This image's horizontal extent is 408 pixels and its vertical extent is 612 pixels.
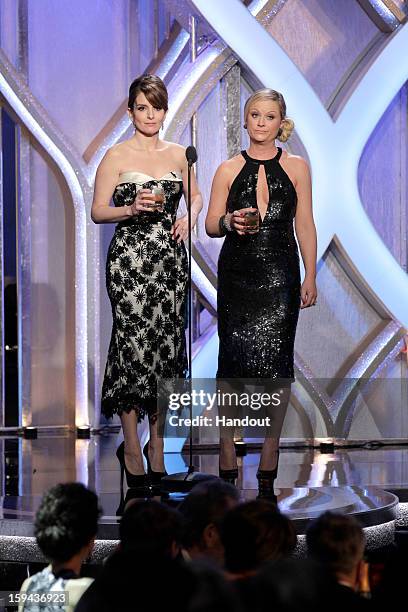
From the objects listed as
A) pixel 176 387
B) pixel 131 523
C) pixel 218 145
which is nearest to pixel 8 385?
pixel 218 145

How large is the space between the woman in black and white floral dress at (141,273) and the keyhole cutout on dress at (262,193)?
24 centimetres

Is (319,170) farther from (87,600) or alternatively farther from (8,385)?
(87,600)

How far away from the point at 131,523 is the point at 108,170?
2182 mm

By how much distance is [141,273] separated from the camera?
4398mm

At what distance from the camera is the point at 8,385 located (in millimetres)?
6672

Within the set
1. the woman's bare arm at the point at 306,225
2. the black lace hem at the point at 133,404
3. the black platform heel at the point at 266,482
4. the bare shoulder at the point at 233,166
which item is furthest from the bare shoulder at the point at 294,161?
the black platform heel at the point at 266,482

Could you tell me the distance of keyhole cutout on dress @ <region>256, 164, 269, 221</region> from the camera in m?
4.39

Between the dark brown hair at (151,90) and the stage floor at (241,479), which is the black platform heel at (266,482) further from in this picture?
the dark brown hair at (151,90)

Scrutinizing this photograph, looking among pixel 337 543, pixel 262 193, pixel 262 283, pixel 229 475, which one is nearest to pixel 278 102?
pixel 262 193

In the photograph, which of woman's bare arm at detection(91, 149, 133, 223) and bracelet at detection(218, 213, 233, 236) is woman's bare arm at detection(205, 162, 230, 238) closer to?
bracelet at detection(218, 213, 233, 236)

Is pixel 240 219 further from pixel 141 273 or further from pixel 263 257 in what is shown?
pixel 141 273

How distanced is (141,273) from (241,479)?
3.31 feet

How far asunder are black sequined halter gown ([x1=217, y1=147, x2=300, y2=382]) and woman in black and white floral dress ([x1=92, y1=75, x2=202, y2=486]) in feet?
0.66

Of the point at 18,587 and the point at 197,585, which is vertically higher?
the point at 197,585
